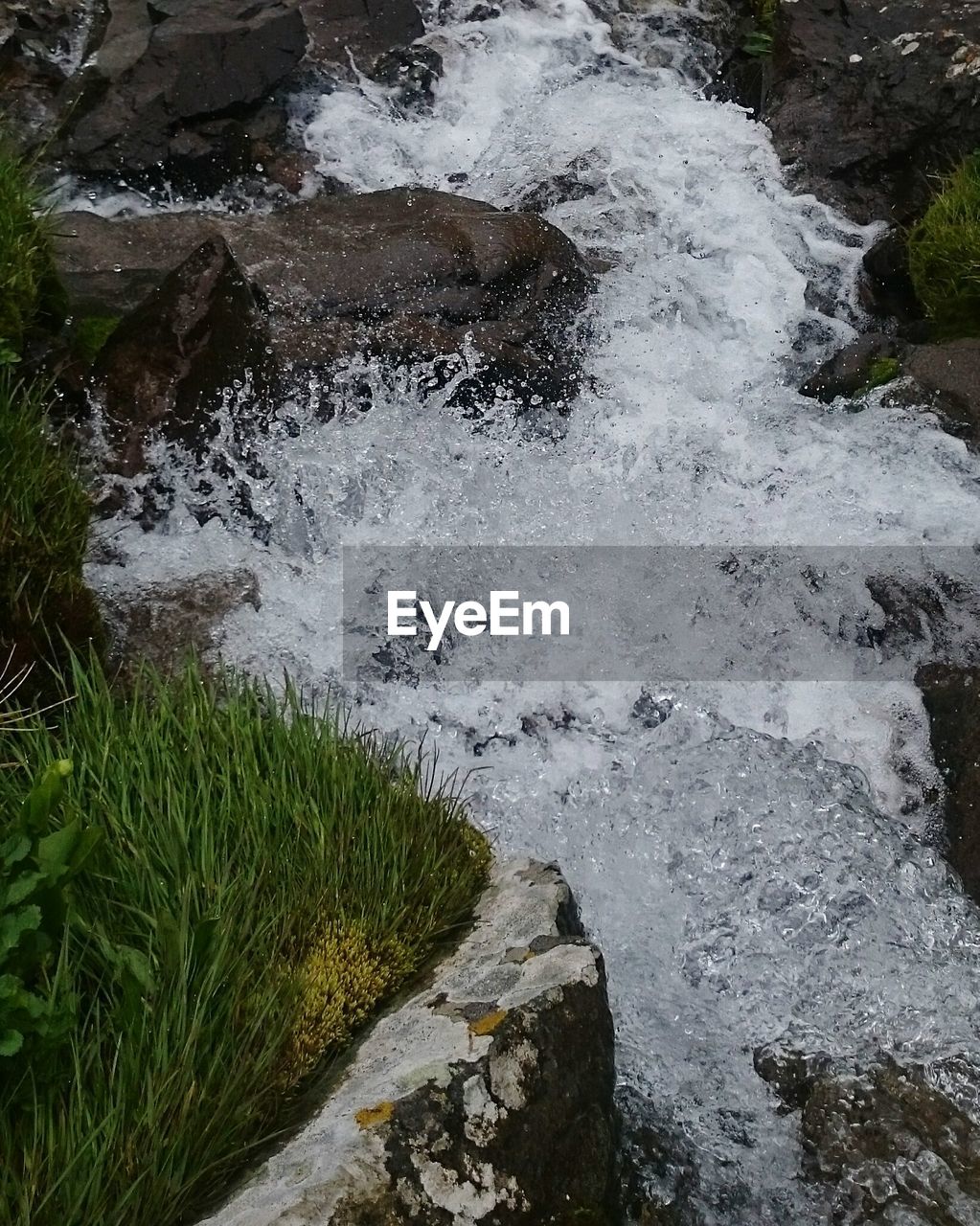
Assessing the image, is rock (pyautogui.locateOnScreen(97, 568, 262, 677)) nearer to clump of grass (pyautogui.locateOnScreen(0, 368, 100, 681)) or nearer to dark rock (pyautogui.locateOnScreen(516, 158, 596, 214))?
clump of grass (pyautogui.locateOnScreen(0, 368, 100, 681))

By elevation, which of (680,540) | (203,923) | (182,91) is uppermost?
(182,91)

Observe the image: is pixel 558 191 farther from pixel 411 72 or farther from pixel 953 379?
pixel 953 379

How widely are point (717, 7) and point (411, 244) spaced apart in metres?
6.20

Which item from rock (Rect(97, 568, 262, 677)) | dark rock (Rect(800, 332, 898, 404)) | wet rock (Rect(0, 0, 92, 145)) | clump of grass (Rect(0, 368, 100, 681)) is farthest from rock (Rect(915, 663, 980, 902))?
wet rock (Rect(0, 0, 92, 145))

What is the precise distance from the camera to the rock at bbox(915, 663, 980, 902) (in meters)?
5.02

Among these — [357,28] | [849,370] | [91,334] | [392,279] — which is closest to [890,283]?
[849,370]

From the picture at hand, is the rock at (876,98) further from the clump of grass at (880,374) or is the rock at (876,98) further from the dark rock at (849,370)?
the clump of grass at (880,374)

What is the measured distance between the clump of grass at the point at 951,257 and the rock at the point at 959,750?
9.57 feet

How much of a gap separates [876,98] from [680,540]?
5193 millimetres

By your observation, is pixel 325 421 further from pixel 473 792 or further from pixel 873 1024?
pixel 873 1024

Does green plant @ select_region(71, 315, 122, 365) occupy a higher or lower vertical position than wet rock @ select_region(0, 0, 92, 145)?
lower

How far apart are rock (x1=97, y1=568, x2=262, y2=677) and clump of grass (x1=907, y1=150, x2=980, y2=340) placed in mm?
5032

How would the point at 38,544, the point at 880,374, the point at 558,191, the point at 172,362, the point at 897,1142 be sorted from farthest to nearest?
the point at 558,191 < the point at 880,374 < the point at 172,362 < the point at 38,544 < the point at 897,1142

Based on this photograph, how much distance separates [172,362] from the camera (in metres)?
6.09
